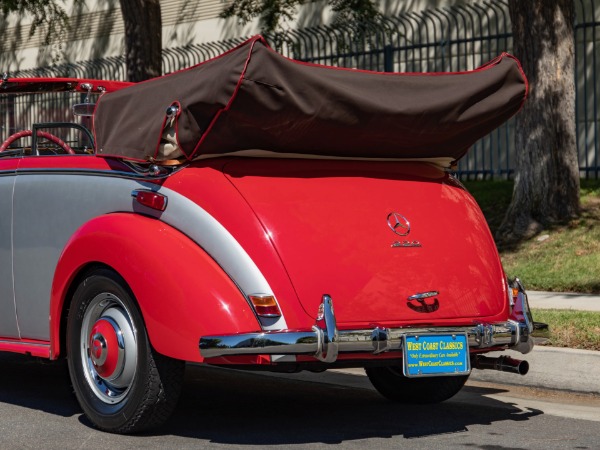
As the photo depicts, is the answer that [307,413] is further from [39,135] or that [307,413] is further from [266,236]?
[39,135]

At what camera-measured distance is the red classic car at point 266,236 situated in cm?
554

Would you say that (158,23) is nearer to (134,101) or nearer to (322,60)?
(322,60)

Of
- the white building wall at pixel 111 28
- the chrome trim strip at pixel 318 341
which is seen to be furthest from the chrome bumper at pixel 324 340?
the white building wall at pixel 111 28

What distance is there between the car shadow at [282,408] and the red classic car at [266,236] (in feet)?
1.34

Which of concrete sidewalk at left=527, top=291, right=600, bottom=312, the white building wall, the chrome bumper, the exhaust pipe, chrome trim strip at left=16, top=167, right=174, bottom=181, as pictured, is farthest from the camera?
the white building wall

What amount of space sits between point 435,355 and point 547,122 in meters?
8.50

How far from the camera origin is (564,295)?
439 inches

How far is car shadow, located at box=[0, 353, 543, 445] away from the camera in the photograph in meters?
6.04

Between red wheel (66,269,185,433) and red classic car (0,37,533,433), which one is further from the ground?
red classic car (0,37,533,433)

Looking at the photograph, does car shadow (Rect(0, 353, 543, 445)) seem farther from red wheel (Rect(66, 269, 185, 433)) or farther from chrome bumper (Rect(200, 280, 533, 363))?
chrome bumper (Rect(200, 280, 533, 363))

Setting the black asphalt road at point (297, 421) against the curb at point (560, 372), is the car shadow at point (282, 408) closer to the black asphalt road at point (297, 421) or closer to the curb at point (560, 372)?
the black asphalt road at point (297, 421)

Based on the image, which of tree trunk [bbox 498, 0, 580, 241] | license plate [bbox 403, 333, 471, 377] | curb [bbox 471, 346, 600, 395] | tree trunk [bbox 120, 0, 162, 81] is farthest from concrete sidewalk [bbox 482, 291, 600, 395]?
tree trunk [bbox 120, 0, 162, 81]

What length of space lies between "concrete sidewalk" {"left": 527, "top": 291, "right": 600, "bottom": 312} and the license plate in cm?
424

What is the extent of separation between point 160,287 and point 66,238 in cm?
99
